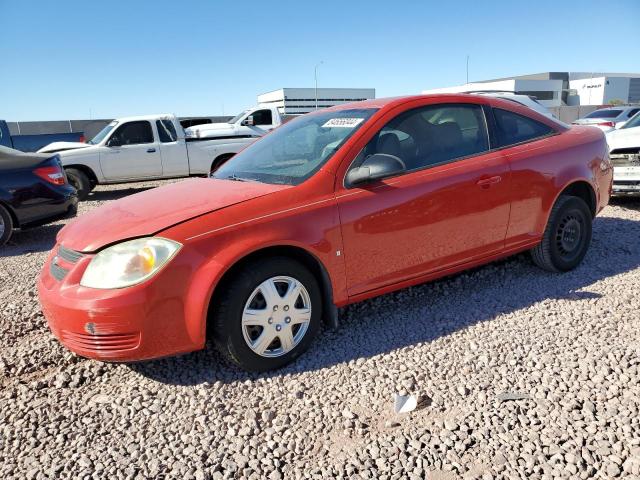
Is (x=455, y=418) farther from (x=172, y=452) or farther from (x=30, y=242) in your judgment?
(x=30, y=242)

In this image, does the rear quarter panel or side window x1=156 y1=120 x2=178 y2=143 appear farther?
side window x1=156 y1=120 x2=178 y2=143

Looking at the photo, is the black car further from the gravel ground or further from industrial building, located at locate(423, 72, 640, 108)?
industrial building, located at locate(423, 72, 640, 108)

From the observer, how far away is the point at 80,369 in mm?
3127

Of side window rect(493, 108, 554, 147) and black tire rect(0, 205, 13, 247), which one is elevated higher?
side window rect(493, 108, 554, 147)

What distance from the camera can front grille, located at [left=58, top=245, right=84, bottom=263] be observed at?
2.88 meters

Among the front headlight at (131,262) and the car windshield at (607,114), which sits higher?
the front headlight at (131,262)

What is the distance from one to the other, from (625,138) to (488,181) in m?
4.72

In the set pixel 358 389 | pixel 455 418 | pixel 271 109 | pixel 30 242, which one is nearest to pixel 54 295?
pixel 358 389

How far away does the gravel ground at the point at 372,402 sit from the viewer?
2.26 meters

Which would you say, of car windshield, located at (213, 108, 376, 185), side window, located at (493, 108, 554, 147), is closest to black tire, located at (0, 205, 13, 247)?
car windshield, located at (213, 108, 376, 185)

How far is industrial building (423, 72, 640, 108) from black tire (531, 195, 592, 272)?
8120cm

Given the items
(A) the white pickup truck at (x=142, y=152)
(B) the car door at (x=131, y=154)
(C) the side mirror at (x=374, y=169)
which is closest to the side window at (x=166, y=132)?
(A) the white pickup truck at (x=142, y=152)

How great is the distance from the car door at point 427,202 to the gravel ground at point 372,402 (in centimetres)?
50

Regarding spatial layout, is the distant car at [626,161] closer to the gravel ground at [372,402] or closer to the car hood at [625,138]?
the car hood at [625,138]
